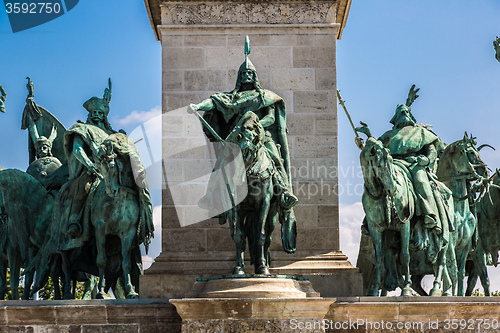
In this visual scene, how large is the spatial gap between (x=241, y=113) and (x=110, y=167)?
222cm

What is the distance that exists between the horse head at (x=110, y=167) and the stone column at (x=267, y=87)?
6.12ft

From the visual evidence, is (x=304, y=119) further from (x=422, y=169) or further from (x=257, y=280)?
(x=257, y=280)

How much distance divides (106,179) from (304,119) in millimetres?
3966

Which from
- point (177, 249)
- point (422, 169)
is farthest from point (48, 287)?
point (422, 169)

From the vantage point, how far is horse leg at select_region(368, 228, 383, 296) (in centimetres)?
1480

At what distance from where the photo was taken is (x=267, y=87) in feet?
55.2

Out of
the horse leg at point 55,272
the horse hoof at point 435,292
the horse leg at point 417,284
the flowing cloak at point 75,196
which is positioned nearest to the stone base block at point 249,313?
the horse hoof at point 435,292

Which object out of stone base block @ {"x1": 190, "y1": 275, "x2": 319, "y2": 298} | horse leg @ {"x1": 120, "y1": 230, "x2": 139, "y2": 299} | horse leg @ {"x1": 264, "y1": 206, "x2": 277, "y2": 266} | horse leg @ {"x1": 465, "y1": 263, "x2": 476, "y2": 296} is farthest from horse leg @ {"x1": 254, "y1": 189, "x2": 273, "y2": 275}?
horse leg @ {"x1": 465, "y1": 263, "x2": 476, "y2": 296}

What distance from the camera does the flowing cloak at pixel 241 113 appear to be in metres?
14.8

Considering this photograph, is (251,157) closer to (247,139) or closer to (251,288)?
(247,139)

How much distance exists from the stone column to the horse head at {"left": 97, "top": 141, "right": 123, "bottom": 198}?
1866 mm

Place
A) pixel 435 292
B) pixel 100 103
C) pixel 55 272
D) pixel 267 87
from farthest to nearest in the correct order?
1. pixel 267 87
2. pixel 100 103
3. pixel 55 272
4. pixel 435 292

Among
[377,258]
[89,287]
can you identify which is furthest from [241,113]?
[89,287]

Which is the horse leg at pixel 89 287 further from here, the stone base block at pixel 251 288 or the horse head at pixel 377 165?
the horse head at pixel 377 165
